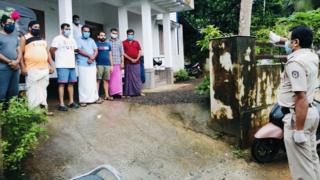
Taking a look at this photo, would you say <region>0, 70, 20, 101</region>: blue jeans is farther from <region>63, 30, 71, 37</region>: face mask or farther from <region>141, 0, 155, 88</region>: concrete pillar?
<region>141, 0, 155, 88</region>: concrete pillar

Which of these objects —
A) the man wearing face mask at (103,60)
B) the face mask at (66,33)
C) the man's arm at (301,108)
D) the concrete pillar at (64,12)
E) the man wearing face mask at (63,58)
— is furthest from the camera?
the concrete pillar at (64,12)

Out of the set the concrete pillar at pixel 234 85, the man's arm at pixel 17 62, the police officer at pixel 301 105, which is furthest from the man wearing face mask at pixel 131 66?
the police officer at pixel 301 105

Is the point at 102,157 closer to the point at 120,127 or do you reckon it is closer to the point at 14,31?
the point at 120,127

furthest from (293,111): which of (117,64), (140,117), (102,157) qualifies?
(117,64)

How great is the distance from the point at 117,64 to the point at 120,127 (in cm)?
267

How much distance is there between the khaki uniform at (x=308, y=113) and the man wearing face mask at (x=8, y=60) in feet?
13.8

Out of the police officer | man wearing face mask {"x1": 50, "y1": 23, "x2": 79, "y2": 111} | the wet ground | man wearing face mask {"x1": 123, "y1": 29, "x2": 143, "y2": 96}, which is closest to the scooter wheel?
Result: the wet ground

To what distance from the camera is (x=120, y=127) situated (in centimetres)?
729

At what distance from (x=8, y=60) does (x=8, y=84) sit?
14.8 inches

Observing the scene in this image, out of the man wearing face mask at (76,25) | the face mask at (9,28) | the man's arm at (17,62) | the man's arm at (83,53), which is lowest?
the man's arm at (17,62)

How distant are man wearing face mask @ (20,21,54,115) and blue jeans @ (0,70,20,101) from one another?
402 mm

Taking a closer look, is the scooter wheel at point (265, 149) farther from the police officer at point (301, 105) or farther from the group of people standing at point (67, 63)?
the group of people standing at point (67, 63)

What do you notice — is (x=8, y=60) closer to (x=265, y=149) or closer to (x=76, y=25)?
(x=76, y=25)

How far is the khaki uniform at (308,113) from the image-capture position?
4.18 meters
